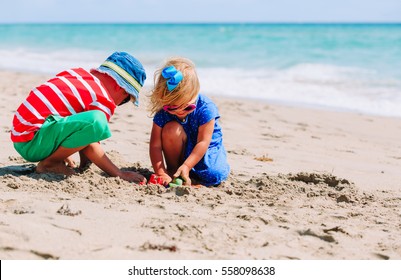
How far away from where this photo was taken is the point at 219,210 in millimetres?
3146

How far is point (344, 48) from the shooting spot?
18.7 metres

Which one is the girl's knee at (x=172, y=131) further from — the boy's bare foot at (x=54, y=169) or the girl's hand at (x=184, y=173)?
the boy's bare foot at (x=54, y=169)

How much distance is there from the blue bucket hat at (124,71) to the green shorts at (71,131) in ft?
0.84

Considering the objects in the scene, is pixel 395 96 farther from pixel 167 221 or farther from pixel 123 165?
pixel 167 221

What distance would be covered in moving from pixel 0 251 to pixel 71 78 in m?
1.37

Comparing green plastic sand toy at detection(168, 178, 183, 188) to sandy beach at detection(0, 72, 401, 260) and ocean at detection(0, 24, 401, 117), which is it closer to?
sandy beach at detection(0, 72, 401, 260)

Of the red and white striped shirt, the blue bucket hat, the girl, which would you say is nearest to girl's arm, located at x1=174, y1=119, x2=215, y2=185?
the girl

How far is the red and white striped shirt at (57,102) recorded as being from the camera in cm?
341

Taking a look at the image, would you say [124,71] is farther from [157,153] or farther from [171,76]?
[157,153]

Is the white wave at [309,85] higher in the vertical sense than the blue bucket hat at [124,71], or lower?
lower

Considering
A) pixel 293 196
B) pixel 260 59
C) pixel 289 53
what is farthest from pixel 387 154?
pixel 289 53

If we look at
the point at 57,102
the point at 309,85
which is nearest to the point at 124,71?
the point at 57,102

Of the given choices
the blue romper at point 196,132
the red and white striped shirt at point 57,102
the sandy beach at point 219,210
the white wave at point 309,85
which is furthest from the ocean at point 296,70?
the red and white striped shirt at point 57,102

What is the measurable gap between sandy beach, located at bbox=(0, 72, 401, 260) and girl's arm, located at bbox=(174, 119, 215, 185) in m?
0.13
